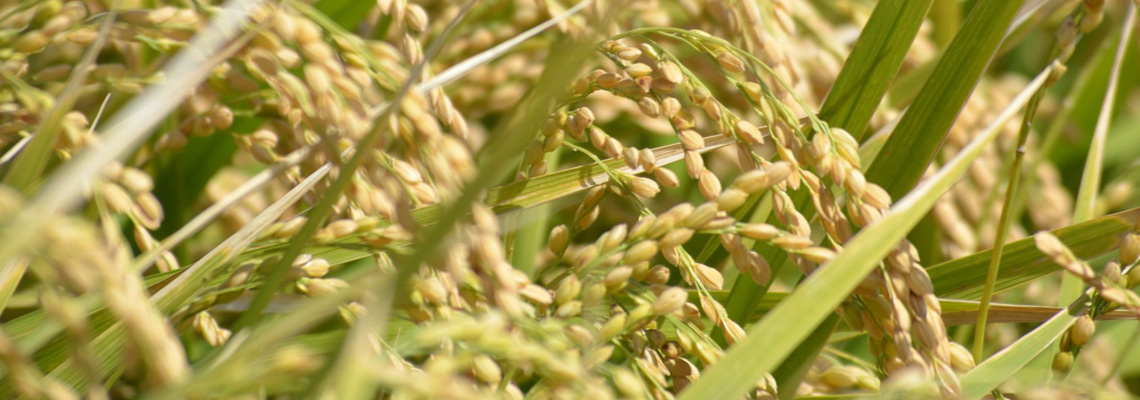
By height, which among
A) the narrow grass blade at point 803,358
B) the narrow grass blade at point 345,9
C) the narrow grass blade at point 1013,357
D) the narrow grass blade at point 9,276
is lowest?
the narrow grass blade at point 9,276

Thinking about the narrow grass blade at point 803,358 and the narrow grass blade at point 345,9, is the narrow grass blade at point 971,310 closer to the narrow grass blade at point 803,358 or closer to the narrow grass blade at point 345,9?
the narrow grass blade at point 803,358

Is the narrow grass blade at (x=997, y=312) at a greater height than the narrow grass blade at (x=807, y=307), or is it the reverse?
the narrow grass blade at (x=807, y=307)

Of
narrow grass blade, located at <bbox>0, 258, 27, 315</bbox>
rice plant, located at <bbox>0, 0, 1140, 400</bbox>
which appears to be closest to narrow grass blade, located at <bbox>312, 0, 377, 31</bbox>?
rice plant, located at <bbox>0, 0, 1140, 400</bbox>

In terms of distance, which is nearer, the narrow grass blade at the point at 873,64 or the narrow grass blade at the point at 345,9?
the narrow grass blade at the point at 873,64

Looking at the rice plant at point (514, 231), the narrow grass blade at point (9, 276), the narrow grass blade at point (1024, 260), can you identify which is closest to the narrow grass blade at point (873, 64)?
the rice plant at point (514, 231)

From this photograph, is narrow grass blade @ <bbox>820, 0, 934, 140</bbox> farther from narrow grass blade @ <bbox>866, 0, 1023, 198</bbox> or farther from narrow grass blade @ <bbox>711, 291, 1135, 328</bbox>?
narrow grass blade @ <bbox>711, 291, 1135, 328</bbox>

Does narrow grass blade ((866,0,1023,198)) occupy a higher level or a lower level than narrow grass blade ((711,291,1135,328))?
higher

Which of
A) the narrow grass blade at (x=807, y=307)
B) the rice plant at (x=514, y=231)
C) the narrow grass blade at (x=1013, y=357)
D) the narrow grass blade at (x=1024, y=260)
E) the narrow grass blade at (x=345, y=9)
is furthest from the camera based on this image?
the narrow grass blade at (x=345, y=9)
